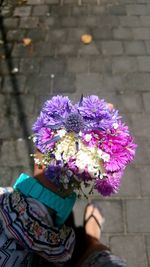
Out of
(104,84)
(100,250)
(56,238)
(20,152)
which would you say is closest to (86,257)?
(100,250)

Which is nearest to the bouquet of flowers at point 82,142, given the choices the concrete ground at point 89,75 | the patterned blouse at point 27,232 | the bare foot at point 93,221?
the patterned blouse at point 27,232

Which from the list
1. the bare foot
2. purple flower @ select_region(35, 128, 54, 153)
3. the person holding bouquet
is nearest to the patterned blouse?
the person holding bouquet

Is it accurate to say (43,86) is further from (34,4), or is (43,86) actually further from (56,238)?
(56,238)

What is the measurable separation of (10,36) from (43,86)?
97 cm

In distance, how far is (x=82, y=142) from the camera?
1.73 m

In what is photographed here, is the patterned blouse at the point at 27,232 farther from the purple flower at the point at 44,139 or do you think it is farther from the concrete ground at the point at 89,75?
the concrete ground at the point at 89,75

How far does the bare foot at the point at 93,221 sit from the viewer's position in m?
2.90

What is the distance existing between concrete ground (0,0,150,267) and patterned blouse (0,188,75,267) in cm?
92

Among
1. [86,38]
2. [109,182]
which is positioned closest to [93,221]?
[109,182]

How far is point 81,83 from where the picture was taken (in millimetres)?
3928

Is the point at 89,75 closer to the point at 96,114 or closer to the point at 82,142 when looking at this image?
the point at 96,114

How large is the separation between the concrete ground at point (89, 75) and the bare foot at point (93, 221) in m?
0.07

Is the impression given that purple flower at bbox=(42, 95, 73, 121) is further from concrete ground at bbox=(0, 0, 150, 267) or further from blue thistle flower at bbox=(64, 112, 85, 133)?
concrete ground at bbox=(0, 0, 150, 267)

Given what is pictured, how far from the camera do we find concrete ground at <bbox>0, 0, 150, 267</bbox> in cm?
304
